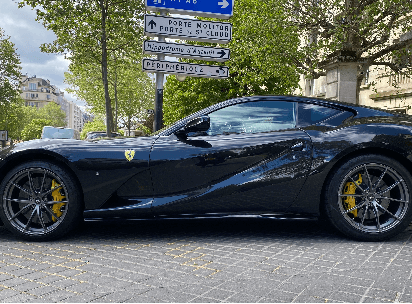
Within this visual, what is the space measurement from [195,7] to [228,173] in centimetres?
506

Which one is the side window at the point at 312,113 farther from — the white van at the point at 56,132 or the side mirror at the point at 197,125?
the white van at the point at 56,132

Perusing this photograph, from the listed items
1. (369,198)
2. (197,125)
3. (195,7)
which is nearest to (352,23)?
(195,7)

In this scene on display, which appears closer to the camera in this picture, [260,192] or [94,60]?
[260,192]

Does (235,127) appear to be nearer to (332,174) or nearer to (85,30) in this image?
(332,174)

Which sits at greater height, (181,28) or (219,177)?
(181,28)

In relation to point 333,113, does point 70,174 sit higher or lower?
lower

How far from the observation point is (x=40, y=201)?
385cm

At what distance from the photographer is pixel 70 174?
3842 mm

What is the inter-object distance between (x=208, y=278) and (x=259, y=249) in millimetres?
894

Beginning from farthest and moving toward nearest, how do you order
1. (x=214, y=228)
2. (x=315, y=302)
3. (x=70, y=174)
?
(x=214, y=228), (x=70, y=174), (x=315, y=302)

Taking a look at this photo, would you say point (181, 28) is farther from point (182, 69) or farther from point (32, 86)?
point (32, 86)

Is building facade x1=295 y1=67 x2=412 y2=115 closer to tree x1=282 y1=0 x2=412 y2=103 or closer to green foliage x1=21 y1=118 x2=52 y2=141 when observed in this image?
tree x1=282 y1=0 x2=412 y2=103

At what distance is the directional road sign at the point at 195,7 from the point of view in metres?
7.65

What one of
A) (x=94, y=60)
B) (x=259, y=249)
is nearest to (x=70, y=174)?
(x=259, y=249)
